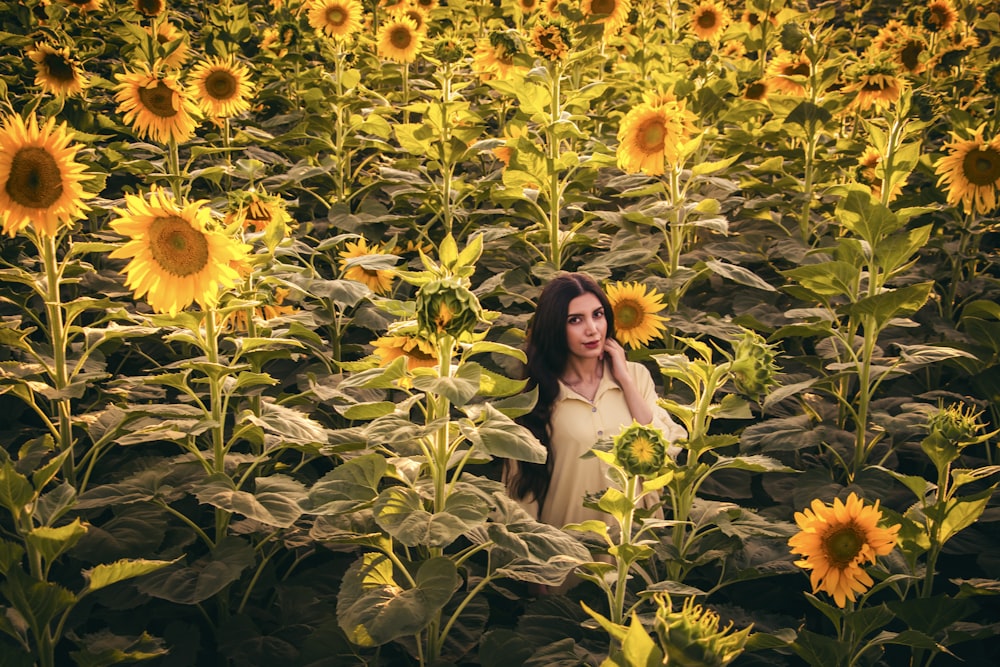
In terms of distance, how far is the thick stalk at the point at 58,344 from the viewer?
8.08ft

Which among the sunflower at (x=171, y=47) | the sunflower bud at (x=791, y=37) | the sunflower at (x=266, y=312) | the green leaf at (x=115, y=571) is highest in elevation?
the sunflower at (x=171, y=47)

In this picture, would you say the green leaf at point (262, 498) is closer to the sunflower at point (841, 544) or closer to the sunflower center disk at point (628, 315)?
the sunflower at point (841, 544)

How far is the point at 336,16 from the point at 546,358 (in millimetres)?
2888

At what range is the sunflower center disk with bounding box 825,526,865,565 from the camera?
7.46 ft

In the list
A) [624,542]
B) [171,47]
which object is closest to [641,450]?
[624,542]

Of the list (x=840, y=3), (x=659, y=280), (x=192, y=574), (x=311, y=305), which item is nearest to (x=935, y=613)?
(x=659, y=280)

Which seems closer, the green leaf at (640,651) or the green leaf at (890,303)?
the green leaf at (640,651)

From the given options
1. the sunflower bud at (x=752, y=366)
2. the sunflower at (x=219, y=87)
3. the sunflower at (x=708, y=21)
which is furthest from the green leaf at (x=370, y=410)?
the sunflower at (x=708, y=21)

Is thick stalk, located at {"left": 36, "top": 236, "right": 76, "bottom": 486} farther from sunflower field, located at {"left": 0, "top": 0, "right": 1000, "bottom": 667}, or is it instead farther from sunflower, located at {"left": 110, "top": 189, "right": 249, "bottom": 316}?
sunflower, located at {"left": 110, "top": 189, "right": 249, "bottom": 316}

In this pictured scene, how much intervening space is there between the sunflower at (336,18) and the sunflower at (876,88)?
282 centimetres

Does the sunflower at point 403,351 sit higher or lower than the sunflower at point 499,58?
lower

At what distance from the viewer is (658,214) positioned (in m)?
3.49

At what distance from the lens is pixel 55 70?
4305 mm

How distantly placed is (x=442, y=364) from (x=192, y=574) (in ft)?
2.88
